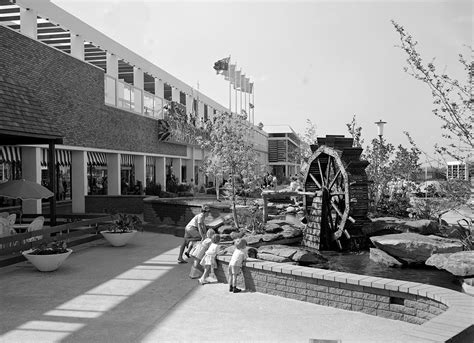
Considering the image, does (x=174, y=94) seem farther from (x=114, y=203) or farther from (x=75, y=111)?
(x=75, y=111)

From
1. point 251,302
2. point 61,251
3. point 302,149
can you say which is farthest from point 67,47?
point 251,302

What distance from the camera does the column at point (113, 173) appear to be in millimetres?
23547

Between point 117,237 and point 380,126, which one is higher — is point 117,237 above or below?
below

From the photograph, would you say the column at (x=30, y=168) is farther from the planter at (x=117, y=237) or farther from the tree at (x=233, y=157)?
the tree at (x=233, y=157)

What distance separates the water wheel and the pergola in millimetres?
7094

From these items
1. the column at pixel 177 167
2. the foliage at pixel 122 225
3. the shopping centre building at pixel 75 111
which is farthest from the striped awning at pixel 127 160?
the foliage at pixel 122 225

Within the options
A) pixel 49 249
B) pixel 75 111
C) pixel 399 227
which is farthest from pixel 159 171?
pixel 49 249

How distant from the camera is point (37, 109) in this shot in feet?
42.8

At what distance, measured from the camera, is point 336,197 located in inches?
532

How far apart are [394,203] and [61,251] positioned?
11.8 meters

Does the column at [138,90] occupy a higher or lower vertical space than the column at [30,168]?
higher

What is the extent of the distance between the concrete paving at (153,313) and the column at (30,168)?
7.14 m

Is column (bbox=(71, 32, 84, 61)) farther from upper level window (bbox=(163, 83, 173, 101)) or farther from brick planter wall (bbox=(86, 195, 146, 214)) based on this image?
upper level window (bbox=(163, 83, 173, 101))

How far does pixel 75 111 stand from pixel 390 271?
1426 cm
